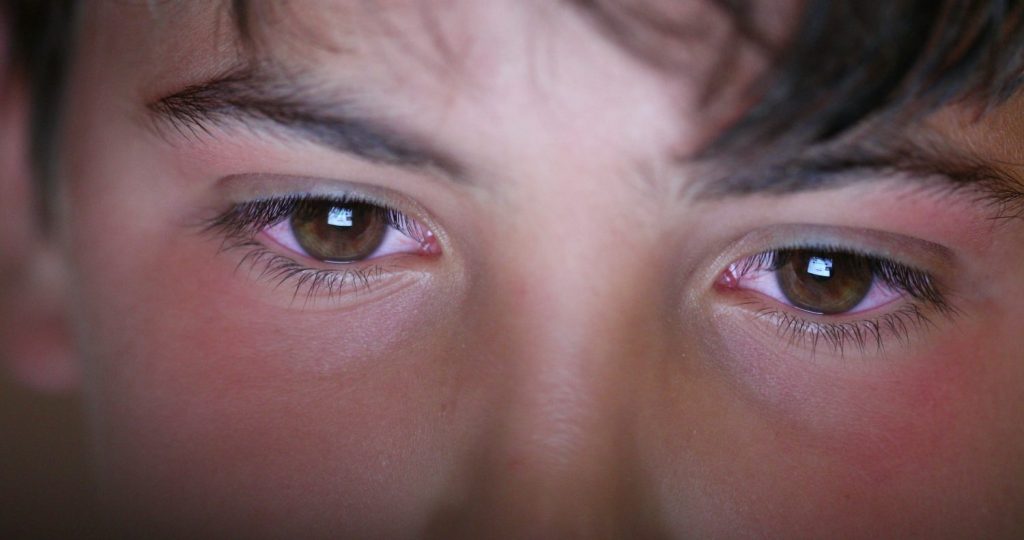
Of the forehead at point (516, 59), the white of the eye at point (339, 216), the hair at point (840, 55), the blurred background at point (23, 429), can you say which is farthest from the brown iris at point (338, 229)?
the blurred background at point (23, 429)

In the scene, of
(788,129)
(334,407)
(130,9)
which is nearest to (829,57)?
(788,129)

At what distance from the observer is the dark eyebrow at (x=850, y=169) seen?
0.50 metres

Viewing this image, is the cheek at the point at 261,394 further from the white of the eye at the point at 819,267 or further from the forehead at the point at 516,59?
the white of the eye at the point at 819,267

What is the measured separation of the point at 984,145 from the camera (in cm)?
54

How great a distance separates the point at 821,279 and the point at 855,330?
4 centimetres

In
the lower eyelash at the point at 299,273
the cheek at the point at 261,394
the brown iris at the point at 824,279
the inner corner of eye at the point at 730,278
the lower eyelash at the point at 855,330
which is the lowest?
the cheek at the point at 261,394

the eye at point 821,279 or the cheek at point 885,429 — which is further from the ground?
the eye at point 821,279

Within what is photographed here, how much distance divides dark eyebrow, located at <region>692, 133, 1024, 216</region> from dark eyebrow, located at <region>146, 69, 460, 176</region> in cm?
16

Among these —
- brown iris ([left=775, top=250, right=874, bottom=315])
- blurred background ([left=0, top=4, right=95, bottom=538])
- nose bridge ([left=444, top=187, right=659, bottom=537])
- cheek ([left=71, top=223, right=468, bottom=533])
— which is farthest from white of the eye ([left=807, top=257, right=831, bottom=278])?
blurred background ([left=0, top=4, right=95, bottom=538])

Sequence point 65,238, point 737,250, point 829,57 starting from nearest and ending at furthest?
point 829,57 < point 737,250 < point 65,238

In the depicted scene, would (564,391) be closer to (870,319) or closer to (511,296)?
(511,296)

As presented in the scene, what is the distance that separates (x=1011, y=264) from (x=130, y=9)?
64 cm

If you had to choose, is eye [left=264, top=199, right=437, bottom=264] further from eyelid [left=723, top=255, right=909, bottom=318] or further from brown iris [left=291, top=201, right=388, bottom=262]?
eyelid [left=723, top=255, right=909, bottom=318]

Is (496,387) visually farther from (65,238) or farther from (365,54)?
(65,238)
